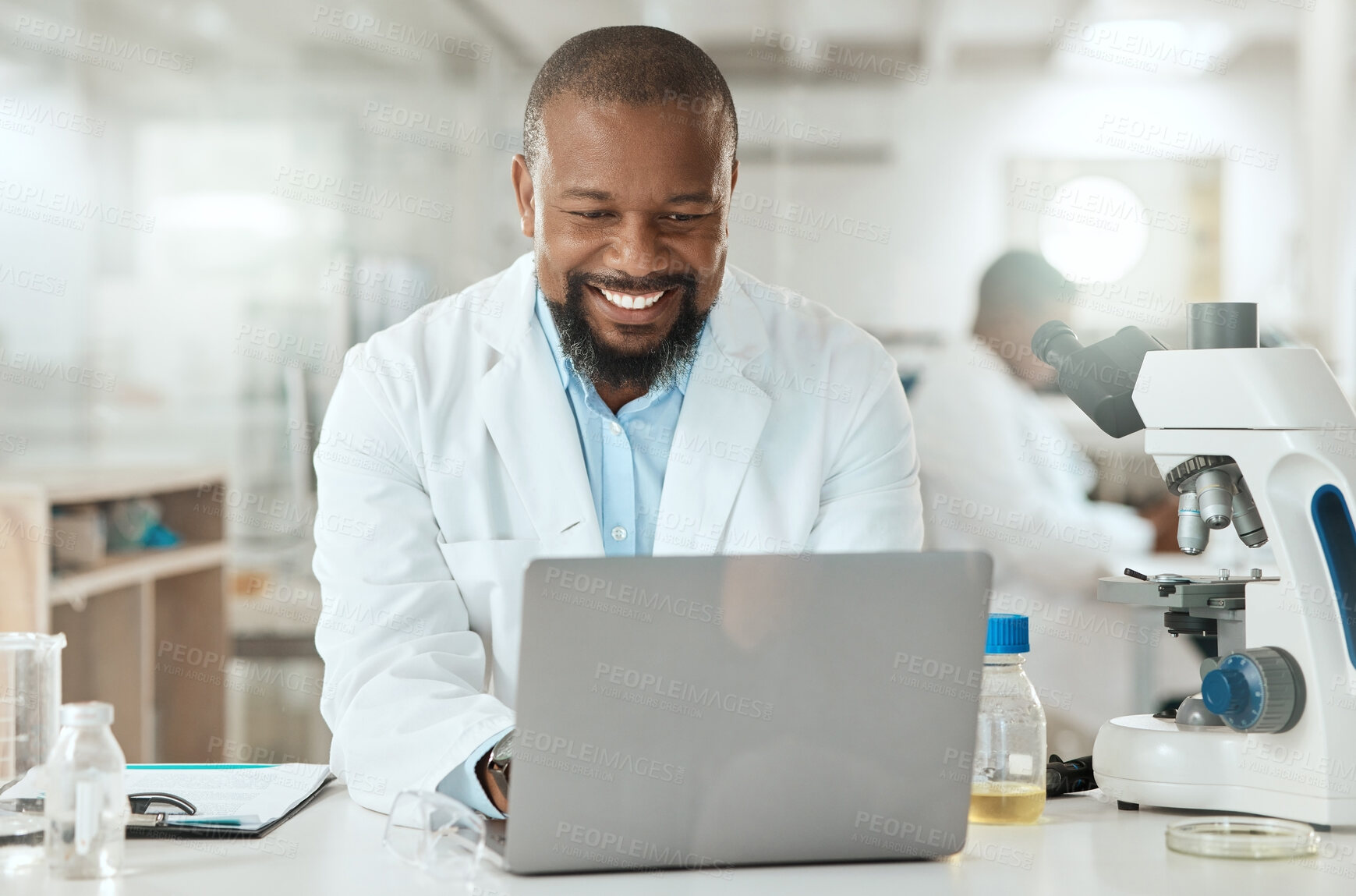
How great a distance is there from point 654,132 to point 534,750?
26.7 inches

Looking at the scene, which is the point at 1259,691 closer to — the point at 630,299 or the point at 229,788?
the point at 630,299

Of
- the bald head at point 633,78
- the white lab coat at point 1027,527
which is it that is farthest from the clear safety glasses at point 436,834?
the white lab coat at point 1027,527

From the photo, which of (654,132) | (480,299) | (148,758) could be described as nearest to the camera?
(654,132)

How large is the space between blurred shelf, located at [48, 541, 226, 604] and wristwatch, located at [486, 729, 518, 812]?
1.64 m

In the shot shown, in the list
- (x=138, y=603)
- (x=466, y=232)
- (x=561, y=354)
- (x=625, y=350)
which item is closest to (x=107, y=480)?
(x=138, y=603)

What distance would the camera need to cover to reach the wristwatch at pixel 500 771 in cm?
96

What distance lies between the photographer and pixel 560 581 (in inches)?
30.3

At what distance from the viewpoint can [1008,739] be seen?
102 cm

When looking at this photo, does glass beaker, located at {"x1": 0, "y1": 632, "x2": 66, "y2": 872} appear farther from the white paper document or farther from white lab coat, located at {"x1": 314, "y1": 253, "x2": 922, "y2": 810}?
white lab coat, located at {"x1": 314, "y1": 253, "x2": 922, "y2": 810}

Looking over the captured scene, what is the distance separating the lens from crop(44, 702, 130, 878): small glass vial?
824 mm

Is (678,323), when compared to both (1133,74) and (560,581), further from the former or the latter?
(1133,74)

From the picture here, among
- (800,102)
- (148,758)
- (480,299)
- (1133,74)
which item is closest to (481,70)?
(800,102)

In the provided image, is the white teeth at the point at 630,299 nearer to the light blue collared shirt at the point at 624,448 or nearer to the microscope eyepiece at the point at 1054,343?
the light blue collared shirt at the point at 624,448

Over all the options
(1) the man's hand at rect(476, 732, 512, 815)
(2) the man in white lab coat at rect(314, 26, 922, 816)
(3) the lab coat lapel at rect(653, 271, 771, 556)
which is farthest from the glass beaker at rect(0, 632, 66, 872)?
(3) the lab coat lapel at rect(653, 271, 771, 556)
